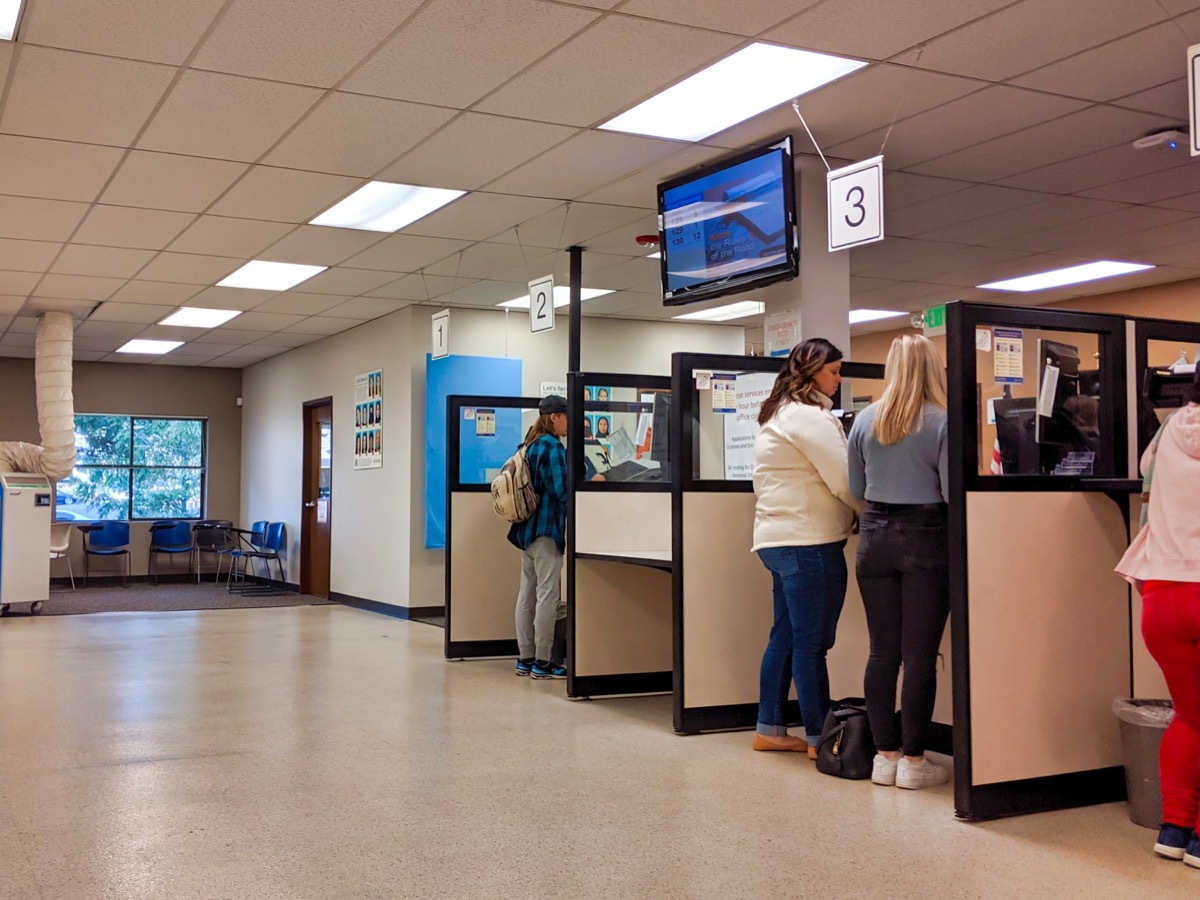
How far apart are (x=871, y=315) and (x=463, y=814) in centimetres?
820

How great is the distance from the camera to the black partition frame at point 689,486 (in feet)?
15.2

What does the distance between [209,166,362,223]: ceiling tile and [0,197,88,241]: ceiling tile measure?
2.85 feet

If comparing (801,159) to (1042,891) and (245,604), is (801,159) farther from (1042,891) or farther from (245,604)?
(245,604)

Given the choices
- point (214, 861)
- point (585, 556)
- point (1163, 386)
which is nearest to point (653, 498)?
point (585, 556)

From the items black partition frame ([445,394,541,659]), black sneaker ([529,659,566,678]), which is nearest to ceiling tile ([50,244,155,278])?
black partition frame ([445,394,541,659])

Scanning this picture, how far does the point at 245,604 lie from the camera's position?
35.9 feet

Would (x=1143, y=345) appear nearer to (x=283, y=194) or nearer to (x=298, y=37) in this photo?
(x=298, y=37)

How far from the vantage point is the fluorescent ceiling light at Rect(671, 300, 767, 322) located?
1009cm

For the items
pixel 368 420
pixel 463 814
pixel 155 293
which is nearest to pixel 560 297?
pixel 368 420

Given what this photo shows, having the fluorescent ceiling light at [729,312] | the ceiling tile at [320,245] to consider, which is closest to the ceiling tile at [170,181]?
the ceiling tile at [320,245]

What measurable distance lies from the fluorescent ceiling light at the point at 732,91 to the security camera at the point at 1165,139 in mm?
1819

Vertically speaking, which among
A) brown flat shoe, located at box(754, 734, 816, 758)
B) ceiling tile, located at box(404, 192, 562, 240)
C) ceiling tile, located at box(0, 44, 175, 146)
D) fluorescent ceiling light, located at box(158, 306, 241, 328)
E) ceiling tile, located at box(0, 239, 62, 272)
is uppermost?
ceiling tile, located at box(0, 44, 175, 146)

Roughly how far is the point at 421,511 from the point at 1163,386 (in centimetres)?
729

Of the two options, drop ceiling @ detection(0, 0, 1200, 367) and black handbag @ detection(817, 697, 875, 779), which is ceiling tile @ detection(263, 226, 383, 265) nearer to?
drop ceiling @ detection(0, 0, 1200, 367)
